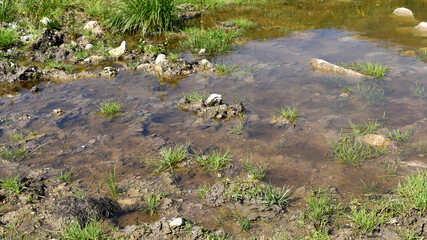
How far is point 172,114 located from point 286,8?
8.56m

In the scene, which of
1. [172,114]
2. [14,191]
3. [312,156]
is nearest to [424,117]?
[312,156]

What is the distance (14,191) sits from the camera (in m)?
3.78

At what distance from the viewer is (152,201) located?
11.8 feet

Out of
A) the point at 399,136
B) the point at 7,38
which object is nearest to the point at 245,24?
the point at 7,38

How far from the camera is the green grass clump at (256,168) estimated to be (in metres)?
4.01

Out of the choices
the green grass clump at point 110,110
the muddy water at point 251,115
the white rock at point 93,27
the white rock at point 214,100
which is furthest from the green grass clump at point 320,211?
the white rock at point 93,27

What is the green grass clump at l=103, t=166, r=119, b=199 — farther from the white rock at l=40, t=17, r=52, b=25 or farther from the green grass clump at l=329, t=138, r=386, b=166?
the white rock at l=40, t=17, r=52, b=25

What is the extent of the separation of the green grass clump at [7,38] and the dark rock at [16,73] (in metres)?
1.75

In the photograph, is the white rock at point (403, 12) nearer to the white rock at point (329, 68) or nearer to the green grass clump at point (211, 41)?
the green grass clump at point (211, 41)

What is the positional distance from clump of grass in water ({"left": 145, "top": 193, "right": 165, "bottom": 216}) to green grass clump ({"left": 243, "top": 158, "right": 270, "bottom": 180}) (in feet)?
3.34

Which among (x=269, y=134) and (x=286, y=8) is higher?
(x=286, y=8)

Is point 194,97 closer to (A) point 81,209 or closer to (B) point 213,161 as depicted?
(B) point 213,161

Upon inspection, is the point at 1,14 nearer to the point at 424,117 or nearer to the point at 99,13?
the point at 99,13

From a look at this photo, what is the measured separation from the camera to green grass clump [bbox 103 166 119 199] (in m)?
3.82
